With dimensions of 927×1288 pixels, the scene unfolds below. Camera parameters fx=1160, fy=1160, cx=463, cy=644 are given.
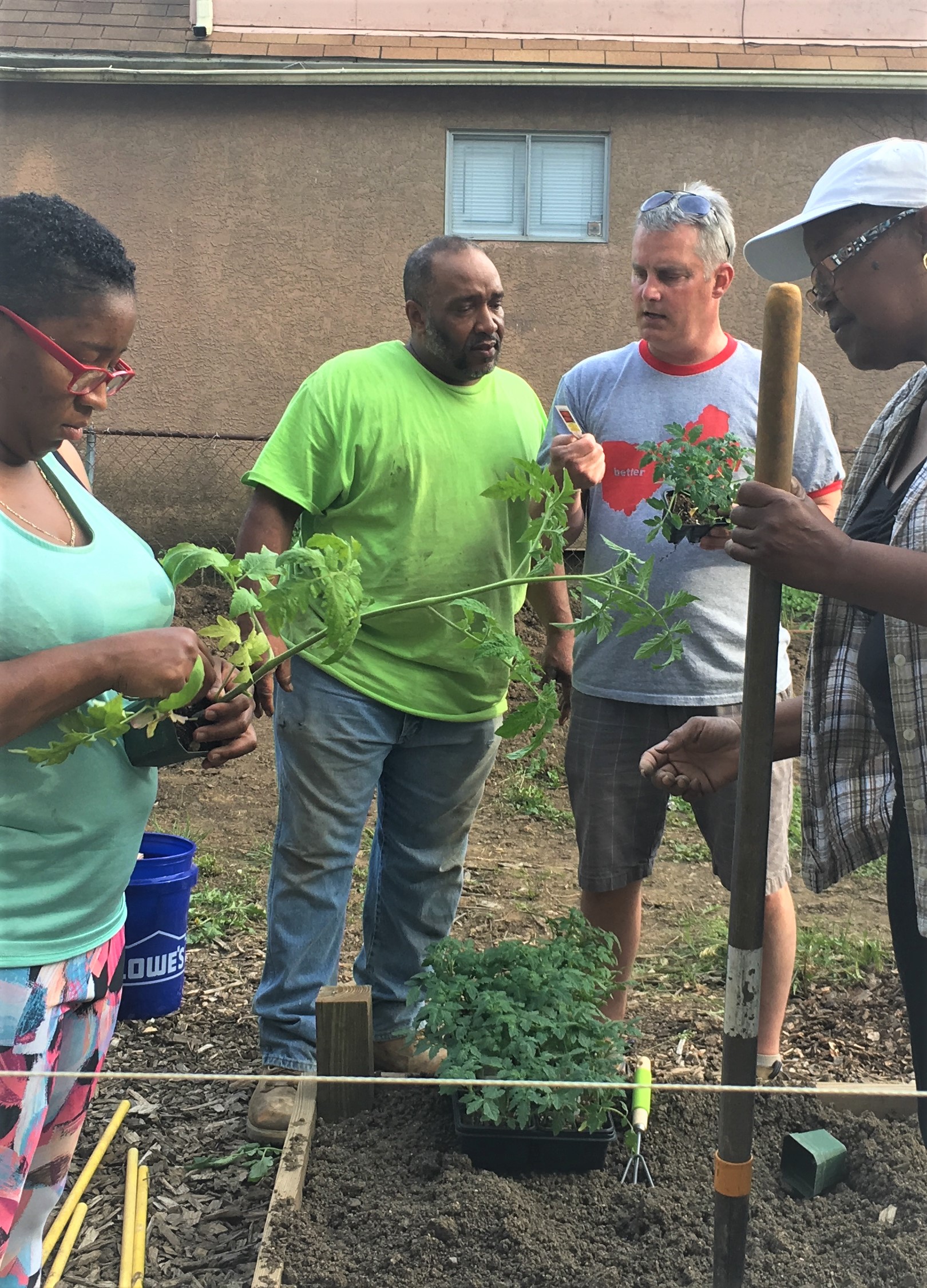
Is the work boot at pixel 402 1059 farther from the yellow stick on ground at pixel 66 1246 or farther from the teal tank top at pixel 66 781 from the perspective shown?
the teal tank top at pixel 66 781

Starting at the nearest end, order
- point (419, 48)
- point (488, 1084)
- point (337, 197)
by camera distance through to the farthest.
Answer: point (488, 1084) < point (419, 48) < point (337, 197)

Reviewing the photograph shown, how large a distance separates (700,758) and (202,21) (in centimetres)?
872

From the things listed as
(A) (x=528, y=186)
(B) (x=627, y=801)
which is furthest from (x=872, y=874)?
(A) (x=528, y=186)

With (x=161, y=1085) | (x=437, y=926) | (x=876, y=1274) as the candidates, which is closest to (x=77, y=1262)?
(x=161, y=1085)

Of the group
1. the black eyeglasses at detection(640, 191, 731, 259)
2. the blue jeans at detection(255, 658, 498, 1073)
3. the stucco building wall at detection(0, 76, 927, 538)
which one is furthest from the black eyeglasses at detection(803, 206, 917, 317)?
the stucco building wall at detection(0, 76, 927, 538)

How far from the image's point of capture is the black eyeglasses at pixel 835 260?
1952mm

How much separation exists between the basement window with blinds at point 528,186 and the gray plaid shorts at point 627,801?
22.8 feet

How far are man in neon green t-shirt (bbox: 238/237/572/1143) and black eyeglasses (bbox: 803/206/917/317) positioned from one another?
1.05 meters

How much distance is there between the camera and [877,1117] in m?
2.79

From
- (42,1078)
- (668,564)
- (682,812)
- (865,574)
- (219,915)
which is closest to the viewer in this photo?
(42,1078)

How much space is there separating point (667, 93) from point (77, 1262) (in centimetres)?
894

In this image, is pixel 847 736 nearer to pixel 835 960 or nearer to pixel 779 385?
pixel 779 385

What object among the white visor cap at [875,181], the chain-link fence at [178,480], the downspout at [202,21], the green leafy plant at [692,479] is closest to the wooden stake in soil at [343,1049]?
the green leafy plant at [692,479]

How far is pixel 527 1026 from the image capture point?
255 cm
